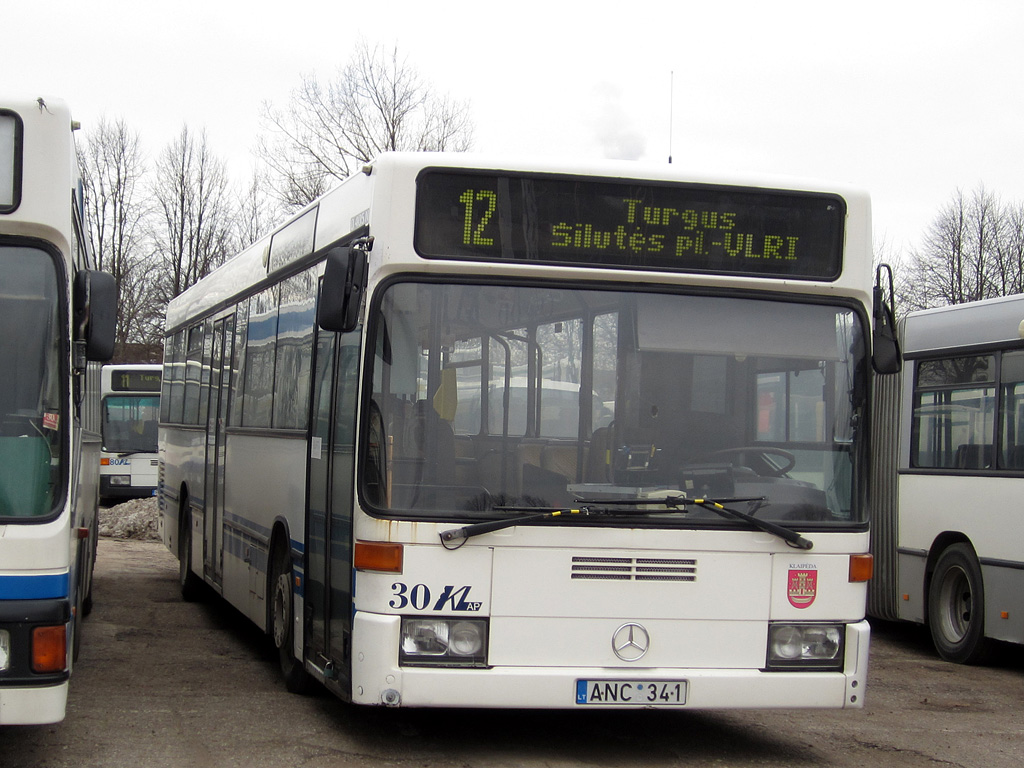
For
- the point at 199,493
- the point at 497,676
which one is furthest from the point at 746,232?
the point at 199,493

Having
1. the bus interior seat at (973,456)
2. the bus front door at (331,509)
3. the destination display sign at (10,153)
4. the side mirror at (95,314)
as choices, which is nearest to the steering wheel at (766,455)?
the bus front door at (331,509)

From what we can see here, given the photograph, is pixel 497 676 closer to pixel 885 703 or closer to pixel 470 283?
pixel 470 283

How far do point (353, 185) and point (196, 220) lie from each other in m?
42.8

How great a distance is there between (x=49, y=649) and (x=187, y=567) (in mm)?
8061

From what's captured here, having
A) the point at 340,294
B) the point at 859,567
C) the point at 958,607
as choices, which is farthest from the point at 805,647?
the point at 958,607

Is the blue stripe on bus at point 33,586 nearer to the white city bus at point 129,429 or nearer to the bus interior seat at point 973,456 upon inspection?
the bus interior seat at point 973,456

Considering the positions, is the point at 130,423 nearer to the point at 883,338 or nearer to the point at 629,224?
the point at 629,224

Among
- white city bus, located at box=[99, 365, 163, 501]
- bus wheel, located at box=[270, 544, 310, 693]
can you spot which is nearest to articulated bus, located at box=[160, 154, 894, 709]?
bus wheel, located at box=[270, 544, 310, 693]

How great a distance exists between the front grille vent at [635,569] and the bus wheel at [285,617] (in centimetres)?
233

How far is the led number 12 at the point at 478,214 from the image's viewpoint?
6.58 metres

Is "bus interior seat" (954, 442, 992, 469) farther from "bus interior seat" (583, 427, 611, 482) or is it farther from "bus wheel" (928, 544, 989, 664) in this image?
"bus interior seat" (583, 427, 611, 482)

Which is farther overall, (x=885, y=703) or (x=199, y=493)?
(x=199, y=493)

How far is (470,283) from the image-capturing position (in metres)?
6.55

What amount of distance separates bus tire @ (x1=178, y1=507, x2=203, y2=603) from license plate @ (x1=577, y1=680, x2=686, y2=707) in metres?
7.44
